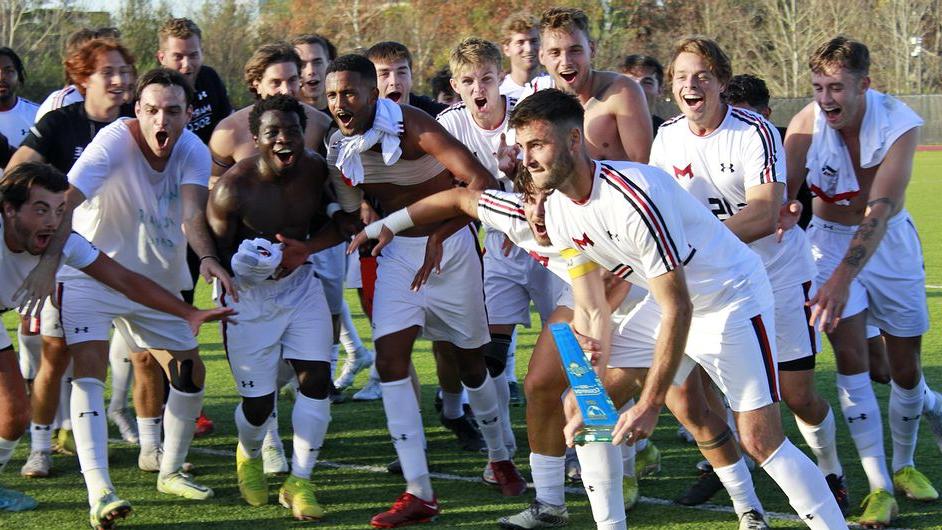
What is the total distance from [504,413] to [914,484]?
2226 mm

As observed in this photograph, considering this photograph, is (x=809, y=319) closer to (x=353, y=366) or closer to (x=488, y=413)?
(x=488, y=413)

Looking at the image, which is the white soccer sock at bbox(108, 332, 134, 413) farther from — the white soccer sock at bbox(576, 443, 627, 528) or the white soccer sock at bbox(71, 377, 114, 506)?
the white soccer sock at bbox(576, 443, 627, 528)

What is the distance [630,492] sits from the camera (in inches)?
222

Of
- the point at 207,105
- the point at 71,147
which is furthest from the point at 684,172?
the point at 207,105

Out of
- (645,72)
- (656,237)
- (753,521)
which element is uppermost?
(645,72)

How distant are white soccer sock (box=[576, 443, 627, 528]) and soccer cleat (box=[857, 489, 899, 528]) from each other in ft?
4.17

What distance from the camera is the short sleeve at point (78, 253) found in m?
5.43

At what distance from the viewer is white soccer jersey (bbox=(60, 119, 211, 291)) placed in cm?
605

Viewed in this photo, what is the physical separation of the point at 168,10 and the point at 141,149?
3436 centimetres

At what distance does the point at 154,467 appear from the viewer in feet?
21.3

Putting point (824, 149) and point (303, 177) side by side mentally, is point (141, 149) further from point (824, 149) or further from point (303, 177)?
point (824, 149)

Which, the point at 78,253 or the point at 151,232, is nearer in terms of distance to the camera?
the point at 78,253

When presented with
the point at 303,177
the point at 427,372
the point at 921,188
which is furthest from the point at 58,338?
the point at 921,188

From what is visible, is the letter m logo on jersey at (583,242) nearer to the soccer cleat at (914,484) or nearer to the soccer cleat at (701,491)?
the soccer cleat at (701,491)
